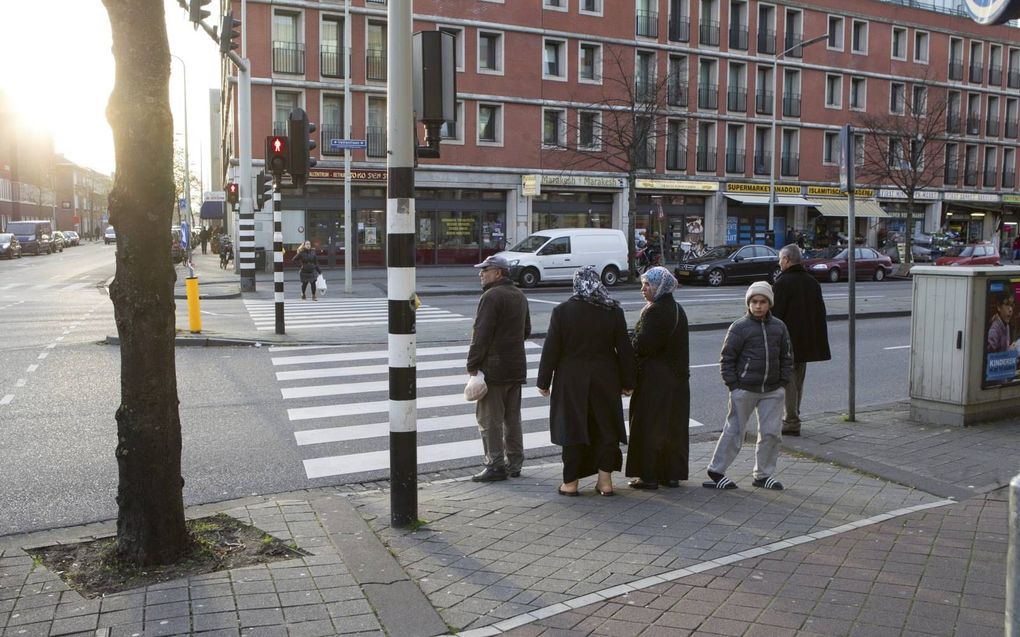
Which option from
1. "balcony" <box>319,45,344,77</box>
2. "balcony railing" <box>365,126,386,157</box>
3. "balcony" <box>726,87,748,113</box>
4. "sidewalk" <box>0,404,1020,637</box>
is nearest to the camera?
"sidewalk" <box>0,404,1020,637</box>

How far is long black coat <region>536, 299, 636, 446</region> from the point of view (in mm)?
6016

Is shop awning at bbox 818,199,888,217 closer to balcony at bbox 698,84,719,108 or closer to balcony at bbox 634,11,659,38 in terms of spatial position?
balcony at bbox 698,84,719,108

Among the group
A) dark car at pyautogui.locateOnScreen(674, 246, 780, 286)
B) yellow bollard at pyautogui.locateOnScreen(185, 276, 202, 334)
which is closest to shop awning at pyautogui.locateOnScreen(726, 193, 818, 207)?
dark car at pyautogui.locateOnScreen(674, 246, 780, 286)

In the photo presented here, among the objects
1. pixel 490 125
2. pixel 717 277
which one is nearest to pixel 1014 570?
pixel 717 277

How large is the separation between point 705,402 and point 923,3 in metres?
51.4

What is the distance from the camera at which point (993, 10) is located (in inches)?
98.0

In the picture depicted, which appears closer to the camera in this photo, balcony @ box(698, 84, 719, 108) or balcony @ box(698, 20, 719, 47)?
balcony @ box(698, 20, 719, 47)

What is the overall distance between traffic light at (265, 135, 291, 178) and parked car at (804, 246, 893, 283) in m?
22.2

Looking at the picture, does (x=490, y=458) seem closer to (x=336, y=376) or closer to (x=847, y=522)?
(x=847, y=522)

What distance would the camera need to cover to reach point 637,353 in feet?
20.5

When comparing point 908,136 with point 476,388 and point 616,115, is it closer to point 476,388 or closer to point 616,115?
point 616,115

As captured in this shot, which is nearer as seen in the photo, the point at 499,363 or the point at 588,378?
the point at 588,378

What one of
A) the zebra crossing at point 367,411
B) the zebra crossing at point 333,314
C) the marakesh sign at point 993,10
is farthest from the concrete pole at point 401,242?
the zebra crossing at point 333,314

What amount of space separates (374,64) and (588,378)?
3397 centimetres
